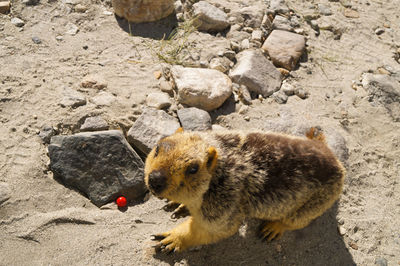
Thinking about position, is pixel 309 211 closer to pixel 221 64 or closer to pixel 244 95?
pixel 244 95

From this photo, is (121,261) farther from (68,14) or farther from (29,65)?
(68,14)

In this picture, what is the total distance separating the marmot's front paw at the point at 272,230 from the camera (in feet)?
15.4

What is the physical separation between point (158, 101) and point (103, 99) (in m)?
0.88

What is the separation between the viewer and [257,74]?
6258 mm

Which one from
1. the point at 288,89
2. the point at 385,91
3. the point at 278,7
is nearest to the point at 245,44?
the point at 288,89

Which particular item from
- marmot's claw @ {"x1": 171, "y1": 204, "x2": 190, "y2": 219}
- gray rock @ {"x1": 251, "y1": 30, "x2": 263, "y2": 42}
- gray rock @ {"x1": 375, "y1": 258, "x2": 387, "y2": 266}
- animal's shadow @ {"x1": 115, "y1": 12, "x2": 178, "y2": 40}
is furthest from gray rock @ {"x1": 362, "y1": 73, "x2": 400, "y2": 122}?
marmot's claw @ {"x1": 171, "y1": 204, "x2": 190, "y2": 219}

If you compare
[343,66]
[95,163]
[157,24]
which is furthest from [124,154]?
[343,66]

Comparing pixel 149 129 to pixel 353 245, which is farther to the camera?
pixel 149 129

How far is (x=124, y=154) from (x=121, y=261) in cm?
144

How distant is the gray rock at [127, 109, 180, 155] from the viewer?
16.8 ft

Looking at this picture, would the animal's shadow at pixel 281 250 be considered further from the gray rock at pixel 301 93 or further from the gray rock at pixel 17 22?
the gray rock at pixel 17 22

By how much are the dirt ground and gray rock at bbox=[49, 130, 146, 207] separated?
0.50 ft

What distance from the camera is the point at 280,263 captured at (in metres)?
4.64

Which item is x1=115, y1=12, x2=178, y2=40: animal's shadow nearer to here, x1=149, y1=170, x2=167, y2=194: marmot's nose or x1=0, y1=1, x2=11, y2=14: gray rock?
x1=0, y1=1, x2=11, y2=14: gray rock
